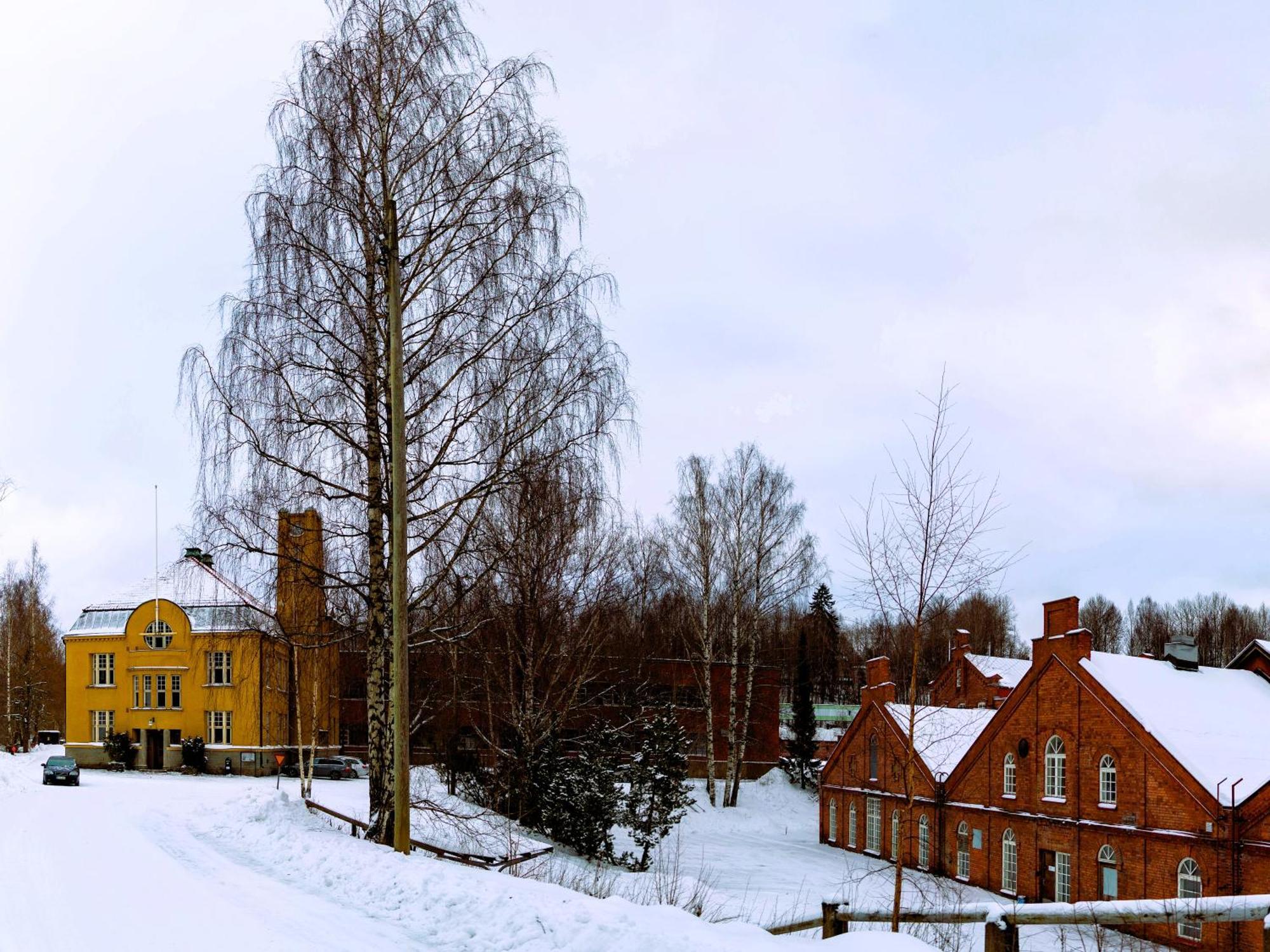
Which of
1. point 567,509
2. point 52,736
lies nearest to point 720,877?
point 567,509

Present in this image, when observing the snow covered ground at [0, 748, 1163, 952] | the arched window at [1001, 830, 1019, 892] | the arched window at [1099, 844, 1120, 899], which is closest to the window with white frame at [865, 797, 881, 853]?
the arched window at [1001, 830, 1019, 892]

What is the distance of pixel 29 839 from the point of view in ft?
63.2

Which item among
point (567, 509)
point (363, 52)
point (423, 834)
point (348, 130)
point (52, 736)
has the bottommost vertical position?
point (52, 736)

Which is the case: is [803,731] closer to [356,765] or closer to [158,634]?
[356,765]

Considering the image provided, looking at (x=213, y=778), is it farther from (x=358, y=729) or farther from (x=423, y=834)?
(x=423, y=834)

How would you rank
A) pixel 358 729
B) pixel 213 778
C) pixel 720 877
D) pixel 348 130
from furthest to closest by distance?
1. pixel 358 729
2. pixel 213 778
3. pixel 720 877
4. pixel 348 130

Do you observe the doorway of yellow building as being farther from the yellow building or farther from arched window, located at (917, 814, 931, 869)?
arched window, located at (917, 814, 931, 869)

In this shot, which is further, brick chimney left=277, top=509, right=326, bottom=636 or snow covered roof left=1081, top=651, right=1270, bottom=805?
snow covered roof left=1081, top=651, right=1270, bottom=805

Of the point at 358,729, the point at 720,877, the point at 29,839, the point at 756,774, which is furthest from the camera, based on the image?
the point at 756,774

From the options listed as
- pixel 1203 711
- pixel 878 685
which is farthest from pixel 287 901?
pixel 878 685

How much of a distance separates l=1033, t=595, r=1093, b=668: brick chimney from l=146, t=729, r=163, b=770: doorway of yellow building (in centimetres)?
4490

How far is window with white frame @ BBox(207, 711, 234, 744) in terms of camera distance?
51472 mm

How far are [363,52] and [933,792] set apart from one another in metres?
33.5

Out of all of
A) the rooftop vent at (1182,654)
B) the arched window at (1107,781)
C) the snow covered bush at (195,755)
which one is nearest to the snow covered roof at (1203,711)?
the rooftop vent at (1182,654)
